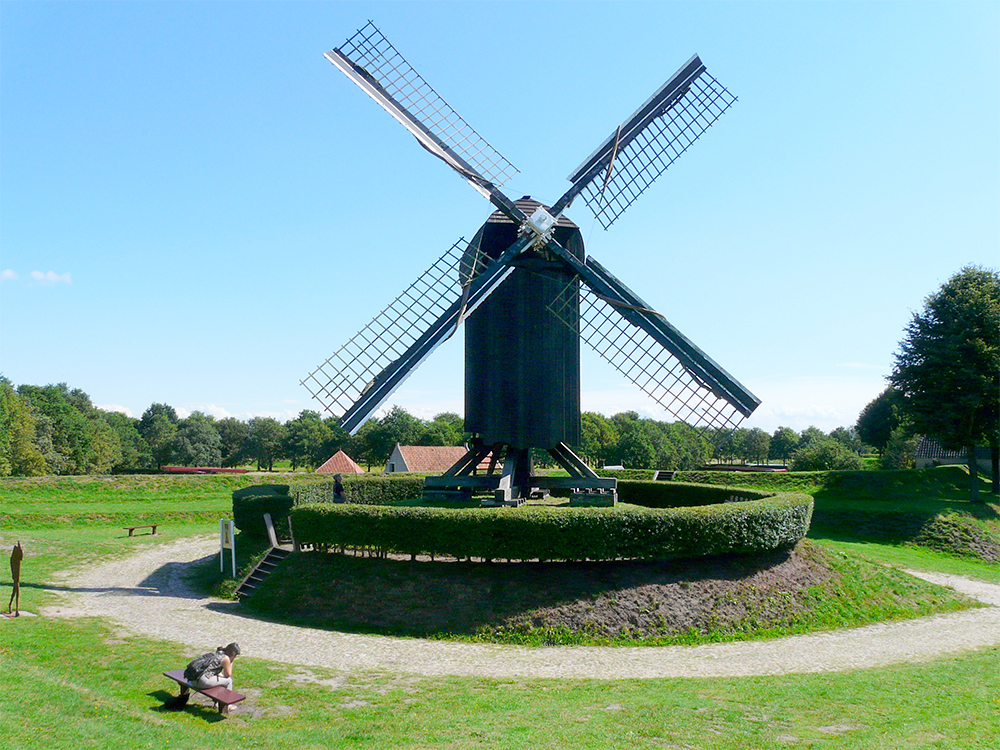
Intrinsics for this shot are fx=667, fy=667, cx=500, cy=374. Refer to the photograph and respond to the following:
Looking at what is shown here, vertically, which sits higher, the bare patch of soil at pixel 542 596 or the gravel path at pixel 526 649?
the bare patch of soil at pixel 542 596

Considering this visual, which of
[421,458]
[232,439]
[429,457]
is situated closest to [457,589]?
[421,458]

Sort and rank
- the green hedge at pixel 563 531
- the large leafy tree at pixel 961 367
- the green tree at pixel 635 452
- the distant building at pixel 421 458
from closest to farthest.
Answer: the green hedge at pixel 563 531 → the large leafy tree at pixel 961 367 → the distant building at pixel 421 458 → the green tree at pixel 635 452

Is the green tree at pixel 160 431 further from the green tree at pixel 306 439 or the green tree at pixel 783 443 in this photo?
the green tree at pixel 783 443

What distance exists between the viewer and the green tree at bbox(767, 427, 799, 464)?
106062mm

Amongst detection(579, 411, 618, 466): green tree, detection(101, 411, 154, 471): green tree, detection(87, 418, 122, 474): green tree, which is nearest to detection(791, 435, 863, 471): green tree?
detection(579, 411, 618, 466): green tree

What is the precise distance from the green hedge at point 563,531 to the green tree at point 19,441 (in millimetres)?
53539

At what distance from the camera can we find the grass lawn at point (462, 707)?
7348 millimetres

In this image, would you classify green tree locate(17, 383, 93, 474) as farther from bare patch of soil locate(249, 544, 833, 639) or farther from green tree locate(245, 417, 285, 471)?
bare patch of soil locate(249, 544, 833, 639)

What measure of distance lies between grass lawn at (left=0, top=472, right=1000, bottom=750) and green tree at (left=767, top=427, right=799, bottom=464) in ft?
332

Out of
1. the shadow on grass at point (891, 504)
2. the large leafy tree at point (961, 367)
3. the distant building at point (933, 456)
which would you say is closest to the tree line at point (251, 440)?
the distant building at point (933, 456)

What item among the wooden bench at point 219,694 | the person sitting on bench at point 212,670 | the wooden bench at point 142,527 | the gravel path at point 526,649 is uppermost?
the person sitting on bench at point 212,670

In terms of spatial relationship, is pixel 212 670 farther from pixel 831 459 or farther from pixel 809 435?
pixel 809 435

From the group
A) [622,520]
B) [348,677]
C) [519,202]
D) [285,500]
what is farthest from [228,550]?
[519,202]

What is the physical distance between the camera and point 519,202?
736 inches
